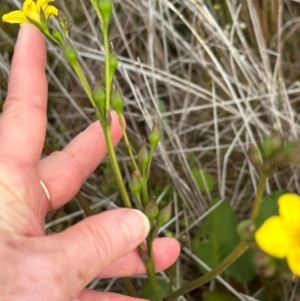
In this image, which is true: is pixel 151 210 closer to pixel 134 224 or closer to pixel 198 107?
pixel 134 224

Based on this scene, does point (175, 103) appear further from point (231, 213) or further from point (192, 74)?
point (231, 213)

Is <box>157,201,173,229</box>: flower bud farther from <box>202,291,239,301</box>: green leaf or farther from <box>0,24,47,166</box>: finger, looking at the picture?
<box>202,291,239,301</box>: green leaf

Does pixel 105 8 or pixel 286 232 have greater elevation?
pixel 105 8

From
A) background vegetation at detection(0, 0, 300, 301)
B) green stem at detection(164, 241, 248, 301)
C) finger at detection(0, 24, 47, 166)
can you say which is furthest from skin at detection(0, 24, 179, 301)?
background vegetation at detection(0, 0, 300, 301)

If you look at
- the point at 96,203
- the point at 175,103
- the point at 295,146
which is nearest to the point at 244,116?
the point at 175,103

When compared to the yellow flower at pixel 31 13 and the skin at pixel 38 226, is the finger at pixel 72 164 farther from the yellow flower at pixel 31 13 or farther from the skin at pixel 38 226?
the yellow flower at pixel 31 13

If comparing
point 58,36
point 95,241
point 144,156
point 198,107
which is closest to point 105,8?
point 58,36
